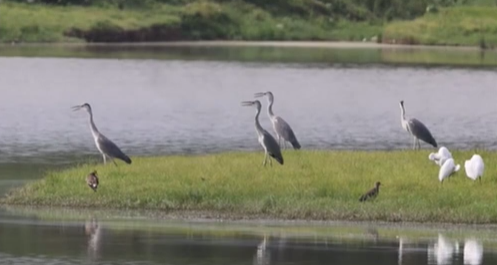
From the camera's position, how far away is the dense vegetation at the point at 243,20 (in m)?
68.9

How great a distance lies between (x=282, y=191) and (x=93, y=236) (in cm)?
271

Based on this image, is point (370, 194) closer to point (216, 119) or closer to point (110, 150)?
point (110, 150)

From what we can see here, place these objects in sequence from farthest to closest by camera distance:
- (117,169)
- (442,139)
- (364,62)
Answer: (364,62)
(442,139)
(117,169)

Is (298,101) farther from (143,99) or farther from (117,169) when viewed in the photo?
(117,169)

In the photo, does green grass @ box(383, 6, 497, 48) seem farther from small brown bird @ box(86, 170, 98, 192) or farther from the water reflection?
Result: the water reflection

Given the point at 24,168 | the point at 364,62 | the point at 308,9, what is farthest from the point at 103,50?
the point at 24,168

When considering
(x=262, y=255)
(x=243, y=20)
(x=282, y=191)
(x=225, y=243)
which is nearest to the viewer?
(x=262, y=255)

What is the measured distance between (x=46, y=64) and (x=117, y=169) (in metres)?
31.4

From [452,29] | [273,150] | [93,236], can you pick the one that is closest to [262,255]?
[93,236]

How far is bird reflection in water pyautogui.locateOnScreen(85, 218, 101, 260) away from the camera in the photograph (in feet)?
58.6

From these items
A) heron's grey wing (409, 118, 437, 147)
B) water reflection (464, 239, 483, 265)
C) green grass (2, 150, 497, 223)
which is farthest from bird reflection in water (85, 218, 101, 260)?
heron's grey wing (409, 118, 437, 147)

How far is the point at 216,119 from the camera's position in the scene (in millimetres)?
36781

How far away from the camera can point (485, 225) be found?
64.3 ft

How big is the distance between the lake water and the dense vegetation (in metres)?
3.33
